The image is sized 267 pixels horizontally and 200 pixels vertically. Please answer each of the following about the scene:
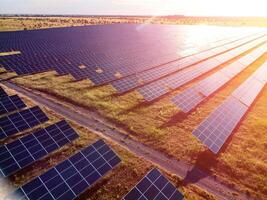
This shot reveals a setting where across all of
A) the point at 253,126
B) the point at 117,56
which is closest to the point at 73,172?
the point at 253,126

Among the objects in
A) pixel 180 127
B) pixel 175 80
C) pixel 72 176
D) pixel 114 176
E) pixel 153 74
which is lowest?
pixel 153 74

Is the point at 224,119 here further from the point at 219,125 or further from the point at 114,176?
the point at 114,176

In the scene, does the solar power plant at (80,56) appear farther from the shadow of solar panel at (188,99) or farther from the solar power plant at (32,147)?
the solar power plant at (32,147)

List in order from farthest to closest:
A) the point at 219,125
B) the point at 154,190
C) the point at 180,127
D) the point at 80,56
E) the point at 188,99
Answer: the point at 80,56, the point at 188,99, the point at 180,127, the point at 219,125, the point at 154,190

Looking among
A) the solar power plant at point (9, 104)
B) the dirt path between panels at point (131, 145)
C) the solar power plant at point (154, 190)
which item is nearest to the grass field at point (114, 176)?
the dirt path between panels at point (131, 145)

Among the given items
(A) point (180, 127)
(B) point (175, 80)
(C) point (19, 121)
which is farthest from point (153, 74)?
(C) point (19, 121)

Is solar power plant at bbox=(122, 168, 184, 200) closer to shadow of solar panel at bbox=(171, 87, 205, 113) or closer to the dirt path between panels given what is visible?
the dirt path between panels
